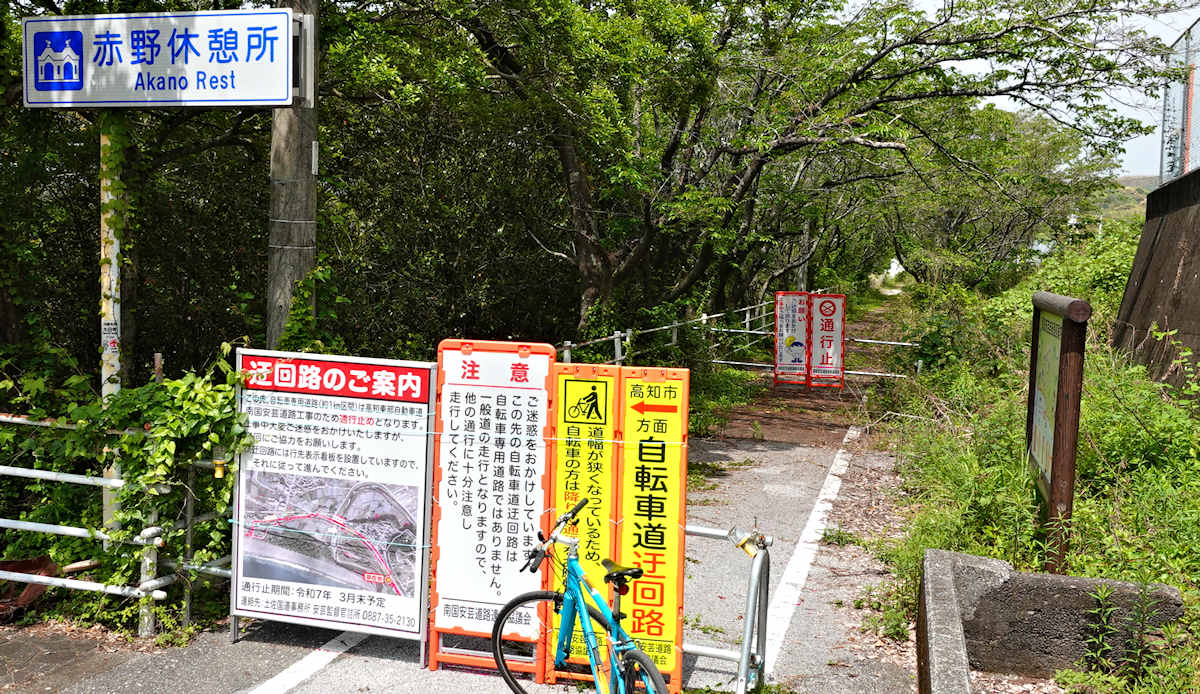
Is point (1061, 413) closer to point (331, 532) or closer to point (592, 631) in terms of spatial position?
point (592, 631)

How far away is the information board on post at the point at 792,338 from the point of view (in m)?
18.2

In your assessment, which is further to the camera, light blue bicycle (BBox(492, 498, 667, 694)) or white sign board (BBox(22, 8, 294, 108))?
white sign board (BBox(22, 8, 294, 108))

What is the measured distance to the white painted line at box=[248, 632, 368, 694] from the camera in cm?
505

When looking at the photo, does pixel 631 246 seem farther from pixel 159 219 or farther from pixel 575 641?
pixel 575 641

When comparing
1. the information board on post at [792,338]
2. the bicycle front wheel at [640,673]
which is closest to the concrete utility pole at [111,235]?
the bicycle front wheel at [640,673]

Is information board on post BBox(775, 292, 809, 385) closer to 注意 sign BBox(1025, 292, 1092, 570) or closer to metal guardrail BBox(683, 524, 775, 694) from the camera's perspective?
注意 sign BBox(1025, 292, 1092, 570)

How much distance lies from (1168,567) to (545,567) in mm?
3553

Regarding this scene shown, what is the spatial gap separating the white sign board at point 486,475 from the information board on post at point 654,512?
1.62ft

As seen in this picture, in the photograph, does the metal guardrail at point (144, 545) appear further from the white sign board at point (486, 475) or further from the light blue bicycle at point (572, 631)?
the light blue bicycle at point (572, 631)

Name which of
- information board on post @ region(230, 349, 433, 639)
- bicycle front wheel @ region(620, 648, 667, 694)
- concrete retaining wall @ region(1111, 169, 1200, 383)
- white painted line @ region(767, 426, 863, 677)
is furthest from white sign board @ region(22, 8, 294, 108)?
concrete retaining wall @ region(1111, 169, 1200, 383)

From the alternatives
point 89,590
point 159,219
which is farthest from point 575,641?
point 159,219

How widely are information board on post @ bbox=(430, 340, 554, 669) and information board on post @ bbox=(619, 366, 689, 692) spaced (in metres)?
0.48

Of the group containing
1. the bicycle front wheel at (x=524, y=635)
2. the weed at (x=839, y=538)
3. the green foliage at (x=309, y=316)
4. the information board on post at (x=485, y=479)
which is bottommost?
the weed at (x=839, y=538)

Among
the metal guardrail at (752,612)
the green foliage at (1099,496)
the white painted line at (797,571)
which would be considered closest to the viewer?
the metal guardrail at (752,612)
